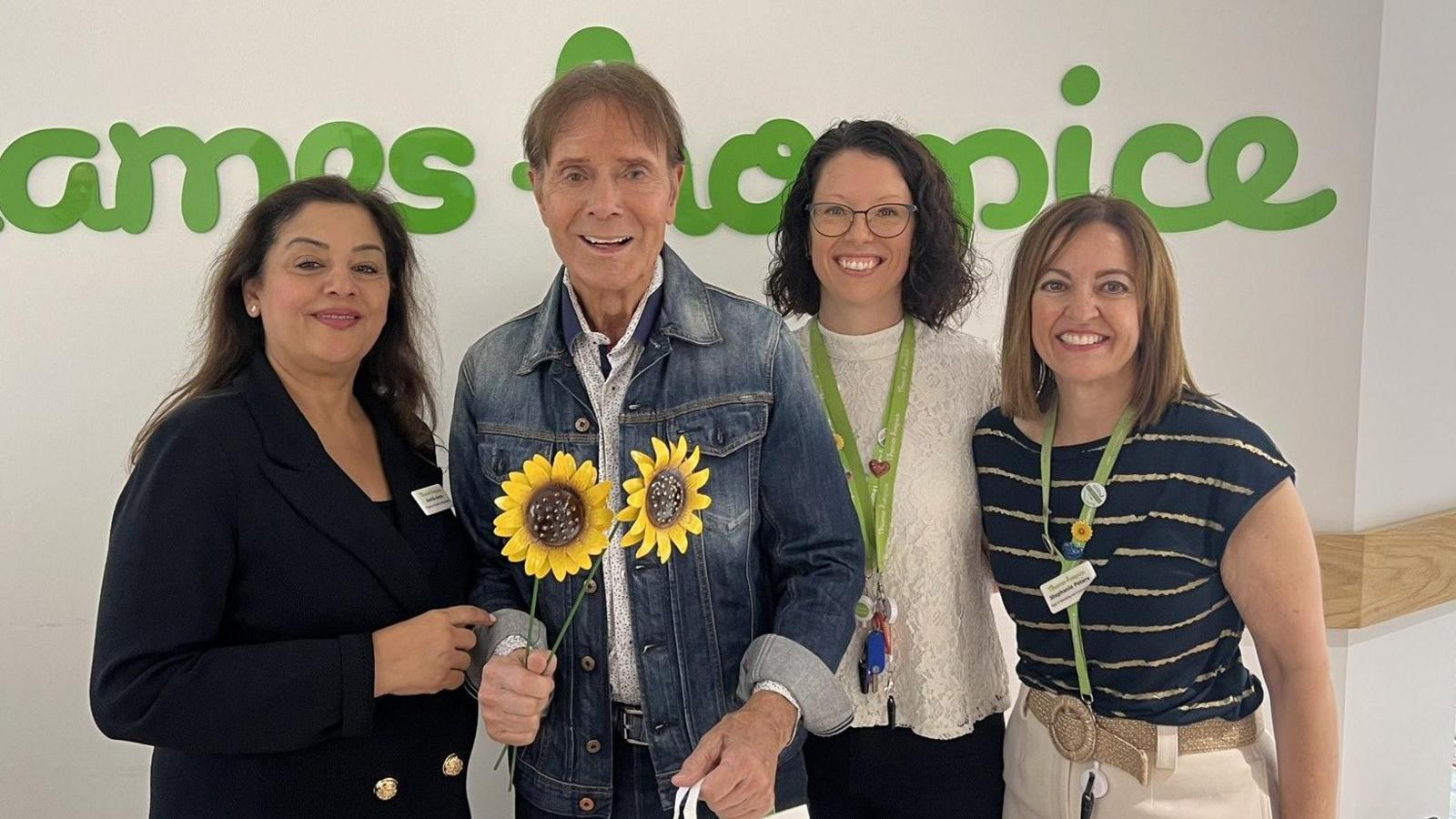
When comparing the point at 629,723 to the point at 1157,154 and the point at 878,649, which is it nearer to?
the point at 878,649

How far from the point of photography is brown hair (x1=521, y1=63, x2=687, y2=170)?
1642mm

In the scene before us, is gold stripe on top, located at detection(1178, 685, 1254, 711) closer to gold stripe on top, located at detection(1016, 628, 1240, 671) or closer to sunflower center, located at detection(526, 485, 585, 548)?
gold stripe on top, located at detection(1016, 628, 1240, 671)

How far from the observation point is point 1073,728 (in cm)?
181

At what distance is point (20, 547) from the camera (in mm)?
2658

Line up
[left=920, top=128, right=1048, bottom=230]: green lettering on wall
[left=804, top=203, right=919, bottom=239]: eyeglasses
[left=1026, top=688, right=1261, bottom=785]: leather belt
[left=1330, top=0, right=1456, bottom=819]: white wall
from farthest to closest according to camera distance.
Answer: [left=1330, top=0, right=1456, bottom=819]: white wall
[left=920, top=128, right=1048, bottom=230]: green lettering on wall
[left=804, top=203, right=919, bottom=239]: eyeglasses
[left=1026, top=688, right=1261, bottom=785]: leather belt

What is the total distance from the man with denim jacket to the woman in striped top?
1.46 feet

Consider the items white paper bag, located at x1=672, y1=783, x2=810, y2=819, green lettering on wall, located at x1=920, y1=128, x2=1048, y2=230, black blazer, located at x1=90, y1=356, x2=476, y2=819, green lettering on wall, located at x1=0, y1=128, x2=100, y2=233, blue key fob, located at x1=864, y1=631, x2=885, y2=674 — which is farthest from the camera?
green lettering on wall, located at x1=920, y1=128, x2=1048, y2=230

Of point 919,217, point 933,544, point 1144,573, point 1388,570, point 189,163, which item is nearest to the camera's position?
point 1144,573

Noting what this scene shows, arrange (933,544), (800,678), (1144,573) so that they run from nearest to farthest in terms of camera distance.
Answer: (800,678), (1144,573), (933,544)

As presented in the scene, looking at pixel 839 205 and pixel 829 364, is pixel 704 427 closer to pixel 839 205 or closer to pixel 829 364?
pixel 829 364

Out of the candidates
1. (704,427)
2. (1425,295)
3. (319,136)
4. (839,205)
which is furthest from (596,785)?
(1425,295)

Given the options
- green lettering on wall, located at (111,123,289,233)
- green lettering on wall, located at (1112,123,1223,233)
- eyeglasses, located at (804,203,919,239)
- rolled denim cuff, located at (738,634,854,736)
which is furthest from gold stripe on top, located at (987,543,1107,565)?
green lettering on wall, located at (111,123,289,233)

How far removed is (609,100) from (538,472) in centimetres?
64

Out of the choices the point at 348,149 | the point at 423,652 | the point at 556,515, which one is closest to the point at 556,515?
the point at 556,515
